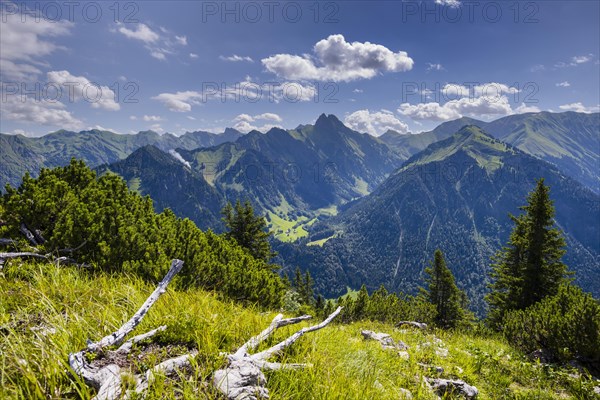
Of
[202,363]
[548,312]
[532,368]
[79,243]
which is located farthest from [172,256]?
[548,312]

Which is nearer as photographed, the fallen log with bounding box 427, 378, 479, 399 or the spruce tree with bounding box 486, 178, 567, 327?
the fallen log with bounding box 427, 378, 479, 399

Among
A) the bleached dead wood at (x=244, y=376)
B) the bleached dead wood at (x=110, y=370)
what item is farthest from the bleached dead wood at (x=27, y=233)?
the bleached dead wood at (x=244, y=376)

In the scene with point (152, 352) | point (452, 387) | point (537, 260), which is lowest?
point (537, 260)

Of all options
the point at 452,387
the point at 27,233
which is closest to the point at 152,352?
the point at 452,387

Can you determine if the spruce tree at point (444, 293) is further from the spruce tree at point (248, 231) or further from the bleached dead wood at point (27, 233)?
the bleached dead wood at point (27, 233)

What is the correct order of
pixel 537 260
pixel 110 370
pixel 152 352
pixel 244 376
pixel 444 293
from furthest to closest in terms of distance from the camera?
1. pixel 444 293
2. pixel 537 260
3. pixel 152 352
4. pixel 244 376
5. pixel 110 370

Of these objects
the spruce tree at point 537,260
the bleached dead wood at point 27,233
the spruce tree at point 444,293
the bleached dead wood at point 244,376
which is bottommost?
the spruce tree at point 444,293

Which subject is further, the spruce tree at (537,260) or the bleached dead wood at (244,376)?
the spruce tree at (537,260)

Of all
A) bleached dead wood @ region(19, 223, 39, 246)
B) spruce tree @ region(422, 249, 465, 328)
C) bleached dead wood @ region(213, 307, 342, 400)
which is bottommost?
spruce tree @ region(422, 249, 465, 328)

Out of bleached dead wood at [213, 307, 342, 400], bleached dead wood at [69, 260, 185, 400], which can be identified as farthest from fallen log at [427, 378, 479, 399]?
bleached dead wood at [69, 260, 185, 400]

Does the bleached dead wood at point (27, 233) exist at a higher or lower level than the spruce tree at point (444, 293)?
higher

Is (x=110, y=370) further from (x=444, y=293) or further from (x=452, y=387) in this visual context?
(x=444, y=293)

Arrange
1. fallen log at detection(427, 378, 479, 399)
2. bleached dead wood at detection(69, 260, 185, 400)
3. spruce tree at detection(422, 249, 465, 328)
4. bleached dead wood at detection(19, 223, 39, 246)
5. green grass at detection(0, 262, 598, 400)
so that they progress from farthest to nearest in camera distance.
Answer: spruce tree at detection(422, 249, 465, 328) → bleached dead wood at detection(19, 223, 39, 246) → fallen log at detection(427, 378, 479, 399) → green grass at detection(0, 262, 598, 400) → bleached dead wood at detection(69, 260, 185, 400)

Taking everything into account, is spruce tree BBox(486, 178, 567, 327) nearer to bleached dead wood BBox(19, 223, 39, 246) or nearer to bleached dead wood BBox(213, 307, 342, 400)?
bleached dead wood BBox(213, 307, 342, 400)
